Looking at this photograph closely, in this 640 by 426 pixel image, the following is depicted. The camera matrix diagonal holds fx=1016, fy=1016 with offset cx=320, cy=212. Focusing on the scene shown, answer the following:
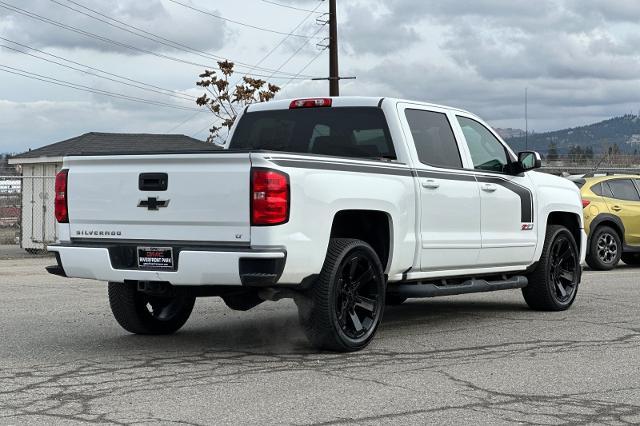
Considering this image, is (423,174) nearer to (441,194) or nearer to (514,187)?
(441,194)

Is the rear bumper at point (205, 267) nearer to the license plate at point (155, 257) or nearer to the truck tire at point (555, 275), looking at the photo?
the license plate at point (155, 257)

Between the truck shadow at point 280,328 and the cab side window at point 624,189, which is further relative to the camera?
the cab side window at point 624,189

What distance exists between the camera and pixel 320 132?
9.16 metres

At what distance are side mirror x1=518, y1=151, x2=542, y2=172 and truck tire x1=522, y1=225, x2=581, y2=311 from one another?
3.10ft

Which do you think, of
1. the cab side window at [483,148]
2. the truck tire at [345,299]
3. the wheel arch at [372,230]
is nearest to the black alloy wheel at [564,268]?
the cab side window at [483,148]

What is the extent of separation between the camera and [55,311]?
1080cm

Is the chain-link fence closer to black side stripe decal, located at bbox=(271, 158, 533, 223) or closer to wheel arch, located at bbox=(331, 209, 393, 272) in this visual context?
black side stripe decal, located at bbox=(271, 158, 533, 223)

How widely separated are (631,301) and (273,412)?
713 centimetres

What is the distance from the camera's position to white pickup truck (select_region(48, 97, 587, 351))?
7.19 meters

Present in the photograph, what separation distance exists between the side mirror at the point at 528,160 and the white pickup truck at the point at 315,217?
0.05 feet

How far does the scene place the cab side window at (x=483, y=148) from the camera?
9703 mm

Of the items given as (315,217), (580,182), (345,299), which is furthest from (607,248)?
(315,217)

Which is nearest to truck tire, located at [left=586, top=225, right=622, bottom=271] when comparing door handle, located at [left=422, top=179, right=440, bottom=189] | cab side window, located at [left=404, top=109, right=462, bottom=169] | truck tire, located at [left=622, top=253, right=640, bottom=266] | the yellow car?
the yellow car

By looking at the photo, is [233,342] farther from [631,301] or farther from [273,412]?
[631,301]
